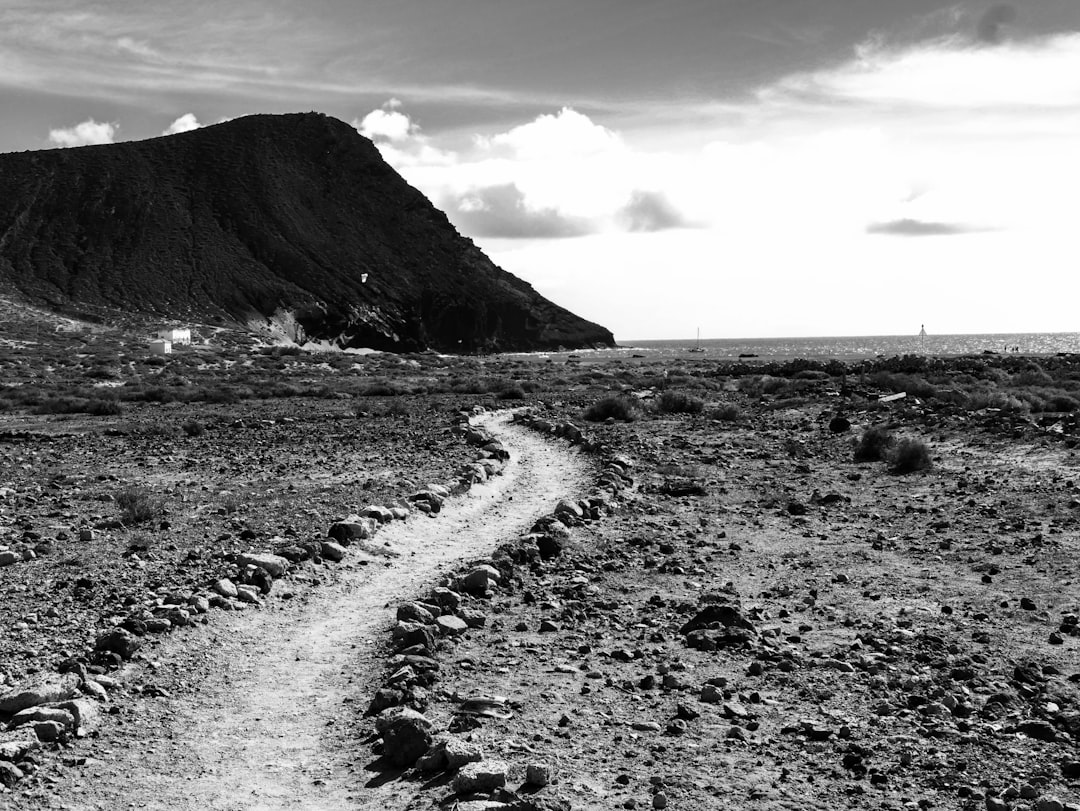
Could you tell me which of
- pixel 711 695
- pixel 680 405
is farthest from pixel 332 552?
pixel 680 405

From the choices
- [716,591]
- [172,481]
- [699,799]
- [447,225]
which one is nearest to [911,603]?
[716,591]

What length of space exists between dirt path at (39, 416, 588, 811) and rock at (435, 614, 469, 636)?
1.98 feet

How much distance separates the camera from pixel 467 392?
50.4 meters

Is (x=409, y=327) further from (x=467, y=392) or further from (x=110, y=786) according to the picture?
(x=110, y=786)

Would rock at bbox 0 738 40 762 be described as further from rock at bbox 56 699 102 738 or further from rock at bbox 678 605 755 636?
rock at bbox 678 605 755 636

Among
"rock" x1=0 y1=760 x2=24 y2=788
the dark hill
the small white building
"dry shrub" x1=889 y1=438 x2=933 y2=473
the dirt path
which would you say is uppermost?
the dark hill

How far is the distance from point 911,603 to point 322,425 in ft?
75.8

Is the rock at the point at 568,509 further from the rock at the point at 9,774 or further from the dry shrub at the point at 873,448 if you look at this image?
the rock at the point at 9,774

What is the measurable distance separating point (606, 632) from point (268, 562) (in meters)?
4.30

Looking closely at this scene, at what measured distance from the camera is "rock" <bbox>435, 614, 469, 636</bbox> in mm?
9625

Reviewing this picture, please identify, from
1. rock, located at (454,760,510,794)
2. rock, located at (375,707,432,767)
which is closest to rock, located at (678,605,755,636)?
rock, located at (375,707,432,767)

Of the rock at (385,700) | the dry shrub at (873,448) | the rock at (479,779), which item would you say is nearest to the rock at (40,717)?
the rock at (385,700)

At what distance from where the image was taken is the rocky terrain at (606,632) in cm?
641

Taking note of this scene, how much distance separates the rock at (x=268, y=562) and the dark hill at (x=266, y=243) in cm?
10858
